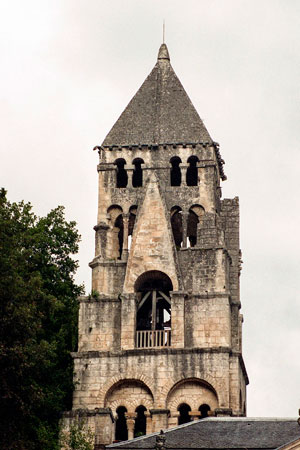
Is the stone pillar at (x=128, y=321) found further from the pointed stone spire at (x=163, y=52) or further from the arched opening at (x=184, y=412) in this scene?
the pointed stone spire at (x=163, y=52)

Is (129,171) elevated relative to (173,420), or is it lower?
elevated

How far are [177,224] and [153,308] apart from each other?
5459 mm

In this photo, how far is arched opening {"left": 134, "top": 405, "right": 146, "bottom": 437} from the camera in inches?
2564

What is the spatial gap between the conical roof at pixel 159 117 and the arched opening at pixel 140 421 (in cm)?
1340

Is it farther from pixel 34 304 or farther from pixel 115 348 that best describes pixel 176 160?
pixel 34 304

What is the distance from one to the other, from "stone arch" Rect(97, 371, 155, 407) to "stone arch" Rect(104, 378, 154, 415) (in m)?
0.09

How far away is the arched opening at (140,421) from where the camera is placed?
6512cm

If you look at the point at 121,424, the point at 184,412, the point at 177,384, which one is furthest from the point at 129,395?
the point at 184,412

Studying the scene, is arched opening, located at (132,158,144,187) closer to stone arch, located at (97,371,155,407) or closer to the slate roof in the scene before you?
stone arch, located at (97,371,155,407)

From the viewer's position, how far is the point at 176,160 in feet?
233

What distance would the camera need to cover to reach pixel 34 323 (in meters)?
58.0

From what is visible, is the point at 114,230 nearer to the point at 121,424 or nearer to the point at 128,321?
the point at 128,321

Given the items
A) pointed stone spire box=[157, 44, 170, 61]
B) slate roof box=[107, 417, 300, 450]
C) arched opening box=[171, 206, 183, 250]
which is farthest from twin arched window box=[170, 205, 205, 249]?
slate roof box=[107, 417, 300, 450]

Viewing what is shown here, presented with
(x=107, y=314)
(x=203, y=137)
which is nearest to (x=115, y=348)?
→ (x=107, y=314)
